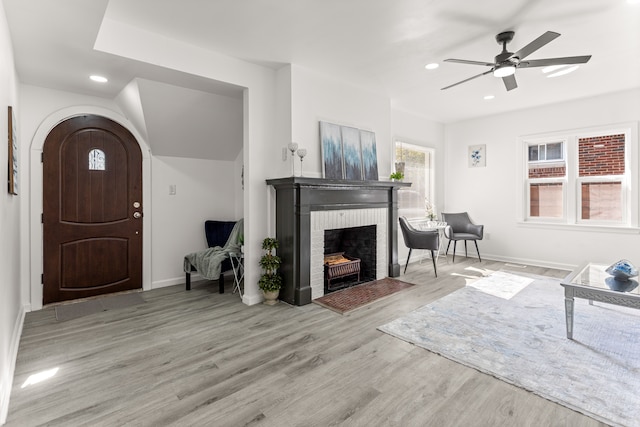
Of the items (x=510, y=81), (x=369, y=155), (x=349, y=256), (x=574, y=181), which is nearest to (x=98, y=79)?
(x=369, y=155)

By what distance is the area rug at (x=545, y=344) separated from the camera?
1.94m

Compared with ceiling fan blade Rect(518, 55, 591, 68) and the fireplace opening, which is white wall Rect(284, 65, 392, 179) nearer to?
the fireplace opening

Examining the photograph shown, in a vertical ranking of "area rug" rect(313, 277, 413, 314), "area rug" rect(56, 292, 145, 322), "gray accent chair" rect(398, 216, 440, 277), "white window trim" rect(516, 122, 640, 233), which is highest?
"white window trim" rect(516, 122, 640, 233)

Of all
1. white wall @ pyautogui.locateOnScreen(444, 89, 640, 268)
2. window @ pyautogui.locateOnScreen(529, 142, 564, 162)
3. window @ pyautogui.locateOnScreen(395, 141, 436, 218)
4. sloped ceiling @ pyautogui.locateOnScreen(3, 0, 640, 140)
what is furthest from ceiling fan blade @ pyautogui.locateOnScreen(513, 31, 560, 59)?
window @ pyautogui.locateOnScreen(529, 142, 564, 162)

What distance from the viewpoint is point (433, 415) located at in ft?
5.82

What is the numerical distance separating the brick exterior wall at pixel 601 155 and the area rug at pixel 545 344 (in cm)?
244

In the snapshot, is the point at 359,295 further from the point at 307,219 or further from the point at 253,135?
the point at 253,135

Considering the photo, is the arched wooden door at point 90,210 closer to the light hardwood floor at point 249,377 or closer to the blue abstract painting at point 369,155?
the light hardwood floor at point 249,377

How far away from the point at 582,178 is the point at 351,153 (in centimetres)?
385

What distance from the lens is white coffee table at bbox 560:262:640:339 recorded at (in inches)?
93.6

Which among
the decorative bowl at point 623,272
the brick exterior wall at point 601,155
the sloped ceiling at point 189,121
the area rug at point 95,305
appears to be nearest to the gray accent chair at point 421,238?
the decorative bowl at point 623,272

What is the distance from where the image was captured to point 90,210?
12.5ft

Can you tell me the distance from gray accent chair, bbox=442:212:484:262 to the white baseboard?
5.49m

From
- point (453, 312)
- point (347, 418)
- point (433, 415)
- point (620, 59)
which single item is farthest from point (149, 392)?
point (620, 59)
